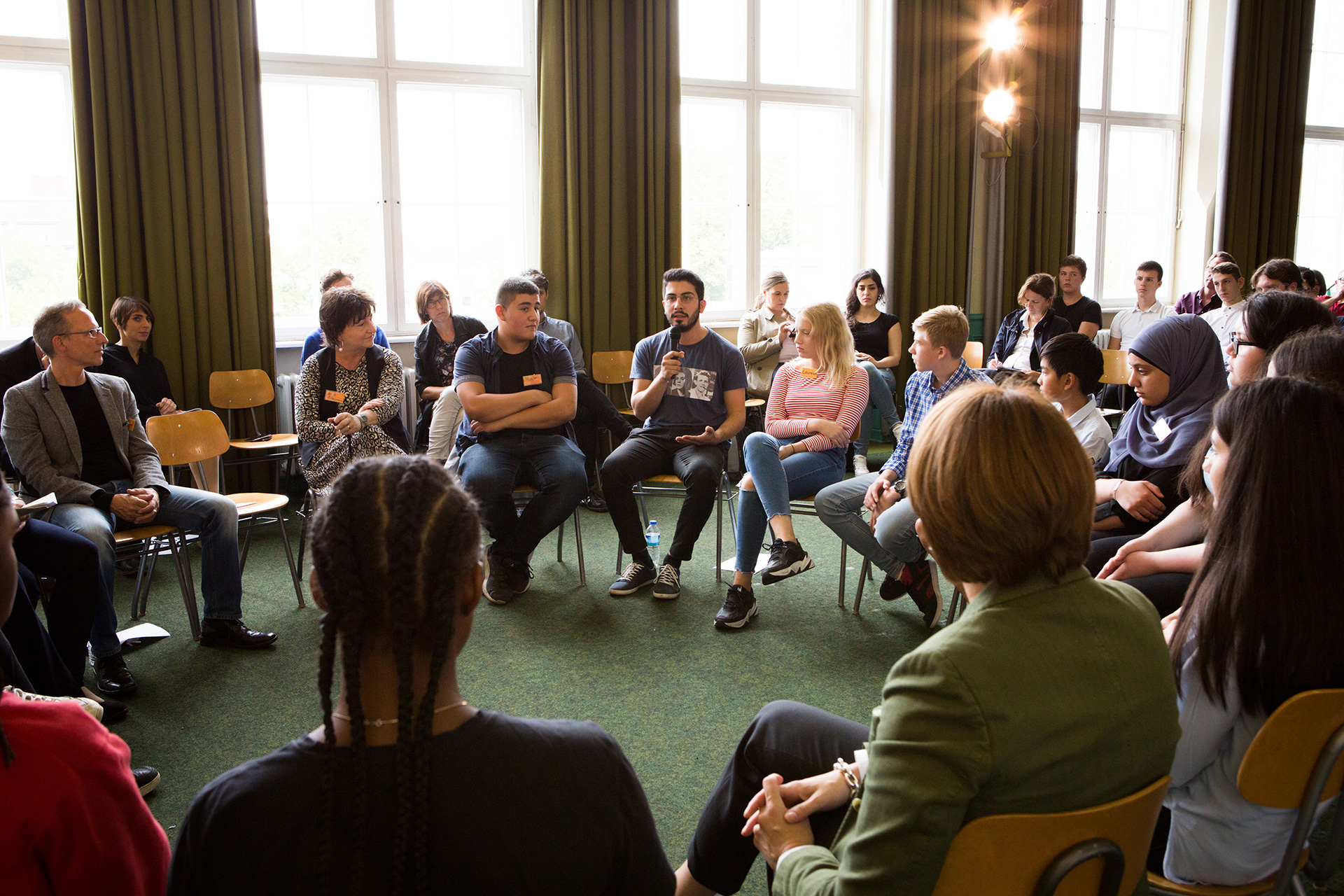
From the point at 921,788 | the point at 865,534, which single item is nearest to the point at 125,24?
the point at 865,534

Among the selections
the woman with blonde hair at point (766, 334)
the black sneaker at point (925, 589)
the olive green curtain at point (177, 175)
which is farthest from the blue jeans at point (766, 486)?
the olive green curtain at point (177, 175)

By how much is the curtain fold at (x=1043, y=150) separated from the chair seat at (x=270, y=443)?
5084 mm

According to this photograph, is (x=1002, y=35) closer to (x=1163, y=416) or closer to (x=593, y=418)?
(x=593, y=418)

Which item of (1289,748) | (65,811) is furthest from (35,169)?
(1289,748)

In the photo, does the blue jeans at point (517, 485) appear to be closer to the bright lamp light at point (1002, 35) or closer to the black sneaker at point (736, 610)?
the black sneaker at point (736, 610)

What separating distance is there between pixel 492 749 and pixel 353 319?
313cm

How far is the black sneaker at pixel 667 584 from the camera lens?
3426 mm

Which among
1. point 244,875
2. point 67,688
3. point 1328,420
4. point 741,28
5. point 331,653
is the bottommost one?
point 67,688

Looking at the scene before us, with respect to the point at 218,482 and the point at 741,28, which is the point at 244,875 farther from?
the point at 741,28

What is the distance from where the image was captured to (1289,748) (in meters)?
1.13

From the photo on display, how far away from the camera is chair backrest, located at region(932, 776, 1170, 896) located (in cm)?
84

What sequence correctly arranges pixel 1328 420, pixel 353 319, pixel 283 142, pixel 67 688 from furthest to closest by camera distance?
pixel 283 142, pixel 353 319, pixel 67 688, pixel 1328 420

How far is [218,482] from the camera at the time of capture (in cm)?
393

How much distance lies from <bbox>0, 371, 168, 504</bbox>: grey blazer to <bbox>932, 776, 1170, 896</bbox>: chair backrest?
291cm
